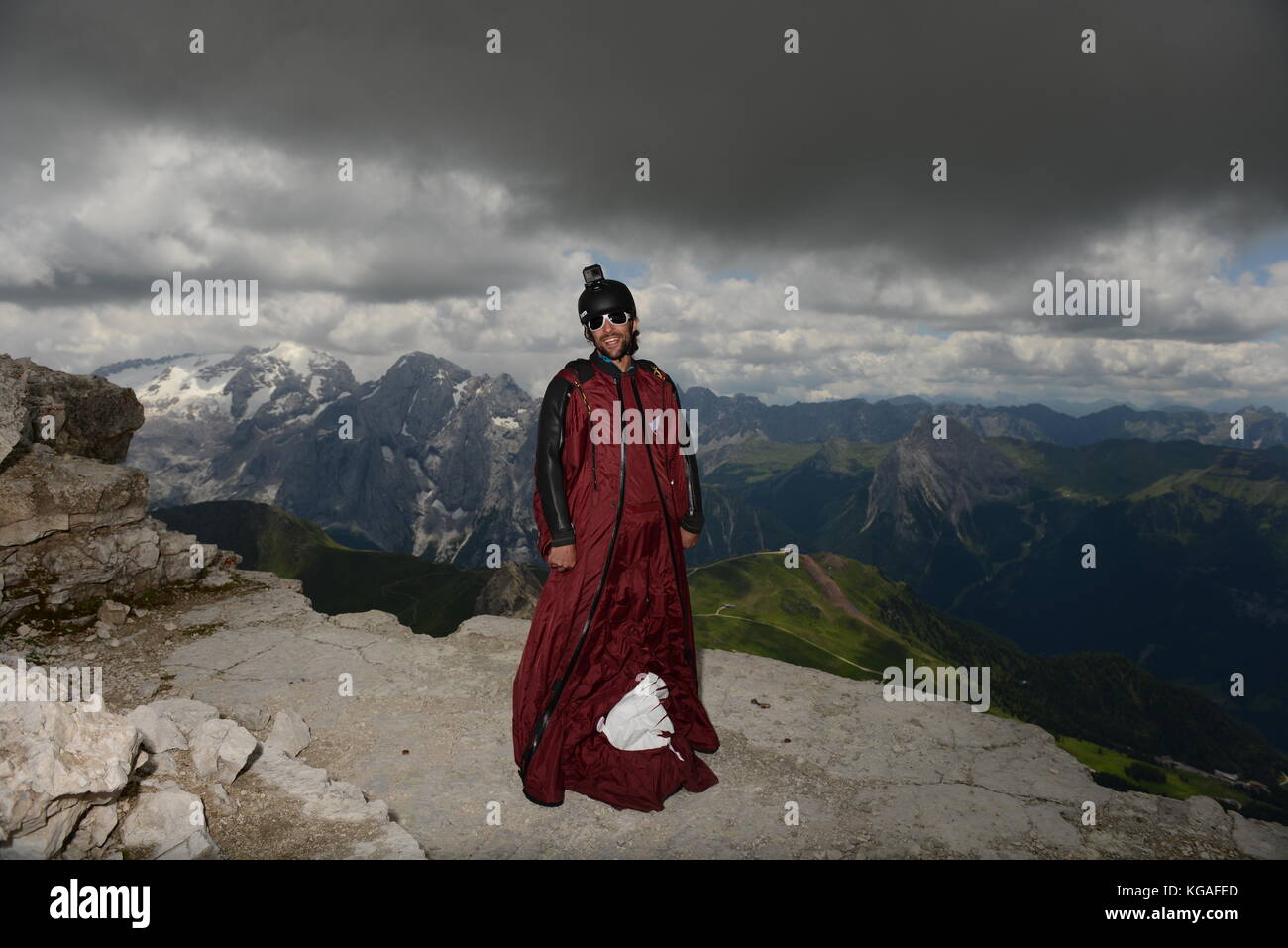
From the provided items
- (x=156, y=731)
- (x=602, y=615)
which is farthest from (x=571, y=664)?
(x=156, y=731)

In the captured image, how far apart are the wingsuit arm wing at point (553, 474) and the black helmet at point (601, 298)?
925mm

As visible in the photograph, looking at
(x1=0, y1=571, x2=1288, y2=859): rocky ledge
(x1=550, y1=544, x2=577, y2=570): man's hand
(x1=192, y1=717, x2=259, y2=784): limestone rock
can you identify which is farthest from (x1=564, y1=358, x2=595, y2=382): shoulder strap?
(x1=192, y1=717, x2=259, y2=784): limestone rock

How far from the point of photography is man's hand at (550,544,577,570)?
6.61 m

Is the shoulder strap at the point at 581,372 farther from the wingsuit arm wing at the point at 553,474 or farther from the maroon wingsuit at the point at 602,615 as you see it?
the wingsuit arm wing at the point at 553,474

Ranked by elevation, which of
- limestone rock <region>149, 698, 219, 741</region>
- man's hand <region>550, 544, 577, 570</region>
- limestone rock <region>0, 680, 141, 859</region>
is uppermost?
man's hand <region>550, 544, 577, 570</region>

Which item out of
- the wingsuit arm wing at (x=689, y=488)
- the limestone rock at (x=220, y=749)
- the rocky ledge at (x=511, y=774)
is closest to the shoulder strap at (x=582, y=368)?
the wingsuit arm wing at (x=689, y=488)

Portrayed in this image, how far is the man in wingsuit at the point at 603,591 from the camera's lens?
21.4 feet

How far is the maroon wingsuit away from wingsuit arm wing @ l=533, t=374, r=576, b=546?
70mm

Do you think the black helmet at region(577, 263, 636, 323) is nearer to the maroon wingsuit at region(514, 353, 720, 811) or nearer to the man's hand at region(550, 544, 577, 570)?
the maroon wingsuit at region(514, 353, 720, 811)
